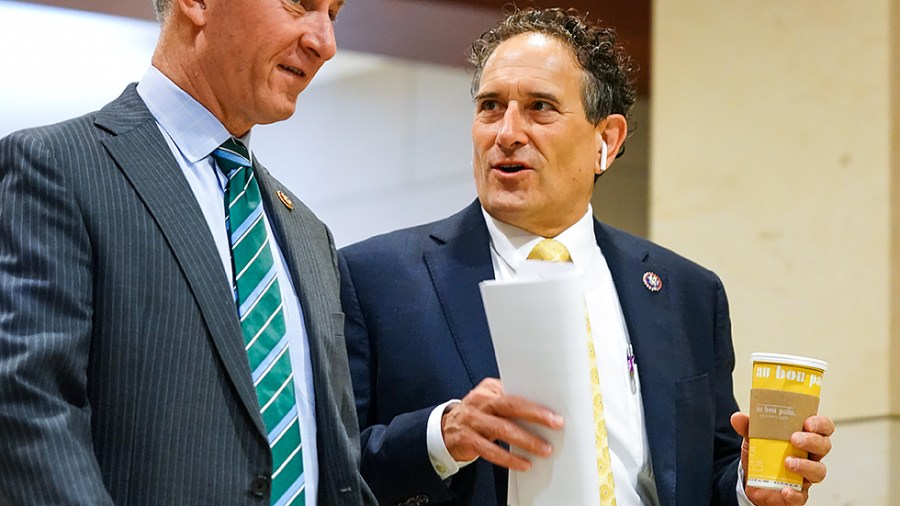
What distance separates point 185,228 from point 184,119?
0.25m

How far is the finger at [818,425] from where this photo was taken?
255 centimetres

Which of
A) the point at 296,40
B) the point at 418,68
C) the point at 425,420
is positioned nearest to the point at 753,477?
the point at 425,420

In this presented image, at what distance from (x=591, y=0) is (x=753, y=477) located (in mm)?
3542

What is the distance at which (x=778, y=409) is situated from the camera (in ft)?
8.36

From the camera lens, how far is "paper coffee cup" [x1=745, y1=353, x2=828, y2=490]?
8.26ft

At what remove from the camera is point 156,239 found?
2.12 metres

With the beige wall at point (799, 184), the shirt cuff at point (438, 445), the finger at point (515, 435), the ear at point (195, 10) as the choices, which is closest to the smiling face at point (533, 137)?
the shirt cuff at point (438, 445)

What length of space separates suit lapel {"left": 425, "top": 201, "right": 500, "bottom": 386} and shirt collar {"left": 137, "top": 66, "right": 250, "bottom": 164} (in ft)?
2.75

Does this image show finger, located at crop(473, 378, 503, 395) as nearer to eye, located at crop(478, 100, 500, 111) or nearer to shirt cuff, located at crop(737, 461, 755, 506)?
shirt cuff, located at crop(737, 461, 755, 506)

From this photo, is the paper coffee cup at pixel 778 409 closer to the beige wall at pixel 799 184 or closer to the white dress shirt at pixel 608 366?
the white dress shirt at pixel 608 366

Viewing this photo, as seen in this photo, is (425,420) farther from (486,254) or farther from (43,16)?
(43,16)

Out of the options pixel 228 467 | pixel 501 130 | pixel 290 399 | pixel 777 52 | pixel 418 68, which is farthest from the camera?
pixel 418 68

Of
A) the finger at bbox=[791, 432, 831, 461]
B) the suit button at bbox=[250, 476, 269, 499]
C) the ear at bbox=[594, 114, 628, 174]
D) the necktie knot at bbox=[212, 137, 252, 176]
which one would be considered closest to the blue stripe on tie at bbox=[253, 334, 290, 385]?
the suit button at bbox=[250, 476, 269, 499]

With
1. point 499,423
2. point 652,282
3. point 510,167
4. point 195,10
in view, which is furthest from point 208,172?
point 652,282
